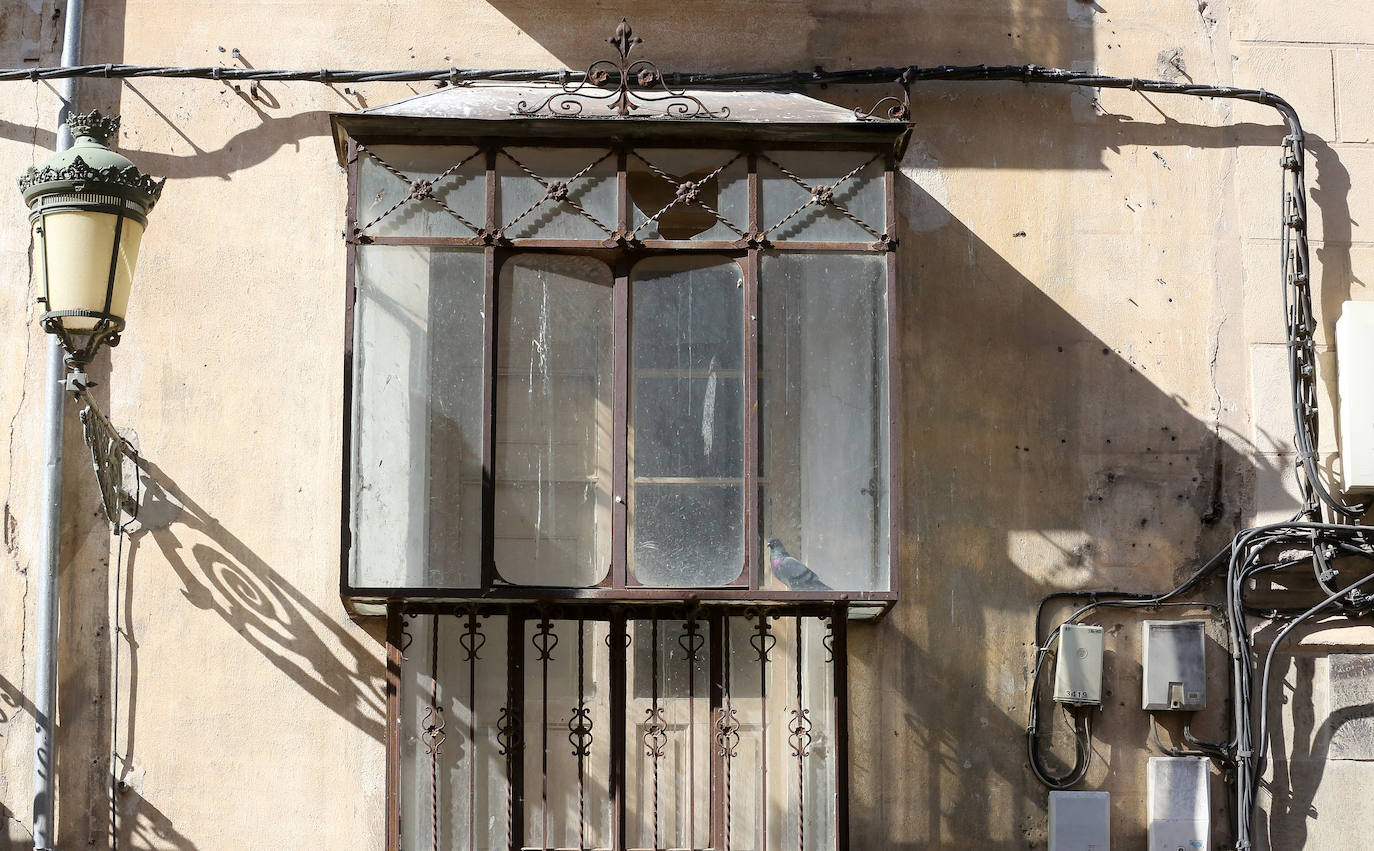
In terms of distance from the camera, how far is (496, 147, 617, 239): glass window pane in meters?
5.46

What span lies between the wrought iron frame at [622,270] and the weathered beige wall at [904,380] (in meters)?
0.66

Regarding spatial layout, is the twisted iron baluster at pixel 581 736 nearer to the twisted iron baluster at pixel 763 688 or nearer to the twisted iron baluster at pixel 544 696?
the twisted iron baluster at pixel 544 696

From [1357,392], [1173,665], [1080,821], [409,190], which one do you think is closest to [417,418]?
[409,190]

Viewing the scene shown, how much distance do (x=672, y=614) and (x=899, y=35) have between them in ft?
9.36

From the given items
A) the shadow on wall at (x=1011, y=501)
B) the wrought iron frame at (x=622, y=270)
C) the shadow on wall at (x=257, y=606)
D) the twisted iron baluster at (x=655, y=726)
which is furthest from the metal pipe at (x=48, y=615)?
the shadow on wall at (x=1011, y=501)

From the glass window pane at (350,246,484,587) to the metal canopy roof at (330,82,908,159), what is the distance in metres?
0.49

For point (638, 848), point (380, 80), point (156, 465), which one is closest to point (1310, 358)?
point (638, 848)

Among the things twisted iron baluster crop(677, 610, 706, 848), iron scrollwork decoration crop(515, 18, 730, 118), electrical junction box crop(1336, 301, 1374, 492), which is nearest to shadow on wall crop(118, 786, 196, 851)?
twisted iron baluster crop(677, 610, 706, 848)

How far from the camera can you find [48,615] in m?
5.77

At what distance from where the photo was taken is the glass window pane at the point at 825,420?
5.30m

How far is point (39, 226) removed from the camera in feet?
16.0

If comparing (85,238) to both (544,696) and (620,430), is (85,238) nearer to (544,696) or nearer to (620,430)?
(620,430)

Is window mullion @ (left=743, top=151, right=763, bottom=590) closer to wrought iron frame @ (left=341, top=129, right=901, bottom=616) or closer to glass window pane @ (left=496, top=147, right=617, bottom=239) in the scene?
wrought iron frame @ (left=341, top=129, right=901, bottom=616)

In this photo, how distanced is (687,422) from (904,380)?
120 centimetres
